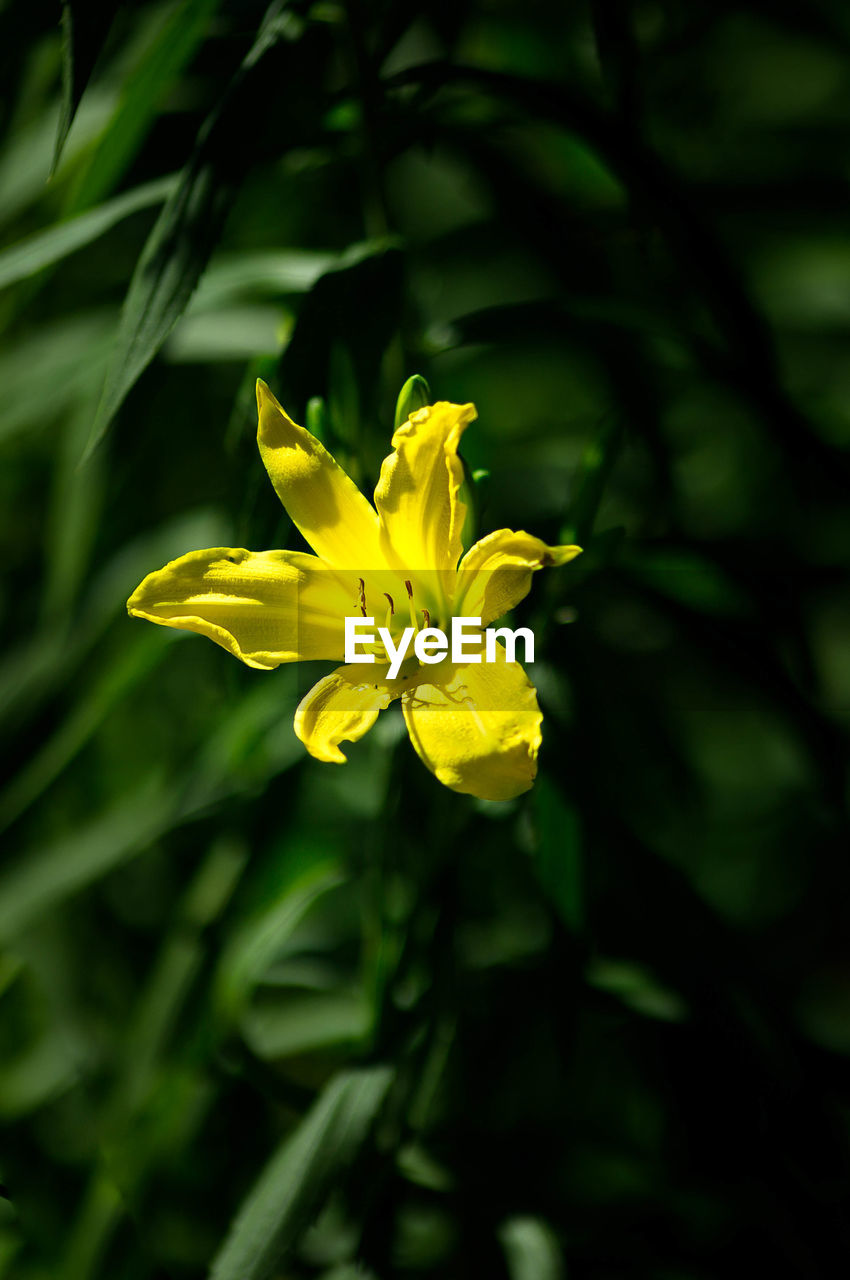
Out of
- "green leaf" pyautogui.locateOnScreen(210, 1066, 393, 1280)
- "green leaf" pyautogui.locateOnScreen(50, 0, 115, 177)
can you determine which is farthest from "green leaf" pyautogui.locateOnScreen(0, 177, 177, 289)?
"green leaf" pyautogui.locateOnScreen(210, 1066, 393, 1280)

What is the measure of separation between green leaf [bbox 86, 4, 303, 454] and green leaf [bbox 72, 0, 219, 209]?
0.21 feet

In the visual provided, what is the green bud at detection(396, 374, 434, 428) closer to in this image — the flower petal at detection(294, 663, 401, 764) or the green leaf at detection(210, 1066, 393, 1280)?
the flower petal at detection(294, 663, 401, 764)

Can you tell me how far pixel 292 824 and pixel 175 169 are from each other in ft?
1.70

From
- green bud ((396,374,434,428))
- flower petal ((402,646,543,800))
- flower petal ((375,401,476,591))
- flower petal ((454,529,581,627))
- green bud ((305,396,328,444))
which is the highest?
green bud ((305,396,328,444))

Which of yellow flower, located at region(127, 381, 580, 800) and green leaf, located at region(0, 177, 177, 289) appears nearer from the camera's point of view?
yellow flower, located at region(127, 381, 580, 800)

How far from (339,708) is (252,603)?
6cm

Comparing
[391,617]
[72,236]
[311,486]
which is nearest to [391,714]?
[391,617]

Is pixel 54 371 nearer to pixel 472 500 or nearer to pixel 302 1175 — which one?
pixel 472 500

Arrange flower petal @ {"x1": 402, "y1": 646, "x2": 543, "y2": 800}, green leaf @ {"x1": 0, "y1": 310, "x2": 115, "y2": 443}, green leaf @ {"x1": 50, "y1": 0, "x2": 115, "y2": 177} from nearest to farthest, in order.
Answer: flower petal @ {"x1": 402, "y1": 646, "x2": 543, "y2": 800} → green leaf @ {"x1": 50, "y1": 0, "x2": 115, "y2": 177} → green leaf @ {"x1": 0, "y1": 310, "x2": 115, "y2": 443}

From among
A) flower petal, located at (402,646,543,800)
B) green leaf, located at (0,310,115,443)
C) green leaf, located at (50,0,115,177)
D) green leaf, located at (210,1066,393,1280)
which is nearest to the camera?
flower petal, located at (402,646,543,800)

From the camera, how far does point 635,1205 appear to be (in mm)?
848

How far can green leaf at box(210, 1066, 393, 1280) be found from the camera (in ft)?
1.86

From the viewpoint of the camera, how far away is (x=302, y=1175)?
603 mm

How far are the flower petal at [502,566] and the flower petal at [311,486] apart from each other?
0.20 feet
